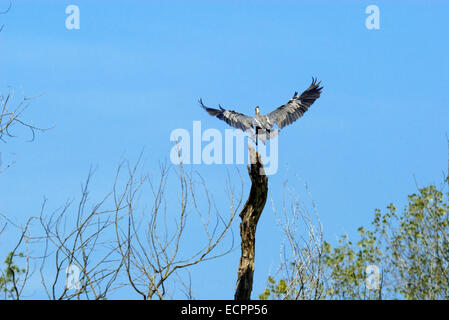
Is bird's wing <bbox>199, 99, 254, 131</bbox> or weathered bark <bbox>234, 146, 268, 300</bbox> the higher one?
bird's wing <bbox>199, 99, 254, 131</bbox>

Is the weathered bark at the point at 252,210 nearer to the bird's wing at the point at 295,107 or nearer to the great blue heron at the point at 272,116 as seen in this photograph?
the great blue heron at the point at 272,116

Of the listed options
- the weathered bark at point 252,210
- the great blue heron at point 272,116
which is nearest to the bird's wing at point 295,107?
the great blue heron at point 272,116

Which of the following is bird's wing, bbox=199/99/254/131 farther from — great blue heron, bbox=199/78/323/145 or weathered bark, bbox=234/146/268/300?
weathered bark, bbox=234/146/268/300

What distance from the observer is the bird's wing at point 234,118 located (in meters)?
11.3

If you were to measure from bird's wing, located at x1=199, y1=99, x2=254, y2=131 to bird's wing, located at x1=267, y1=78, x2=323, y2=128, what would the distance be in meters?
0.44

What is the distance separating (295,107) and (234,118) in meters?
1.39

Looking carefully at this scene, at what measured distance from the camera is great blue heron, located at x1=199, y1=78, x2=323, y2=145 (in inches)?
434

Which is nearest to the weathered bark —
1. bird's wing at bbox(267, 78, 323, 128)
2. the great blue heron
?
the great blue heron

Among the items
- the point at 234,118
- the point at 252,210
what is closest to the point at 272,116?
the point at 234,118
